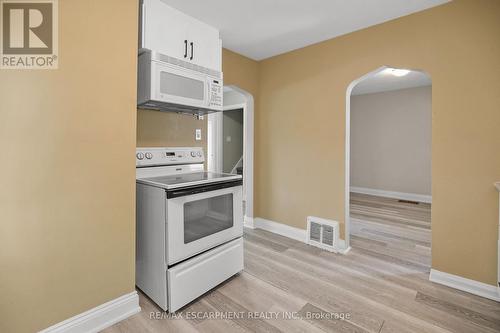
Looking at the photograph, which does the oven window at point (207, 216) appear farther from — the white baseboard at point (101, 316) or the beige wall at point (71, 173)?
the white baseboard at point (101, 316)

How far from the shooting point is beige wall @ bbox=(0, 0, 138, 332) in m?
1.30

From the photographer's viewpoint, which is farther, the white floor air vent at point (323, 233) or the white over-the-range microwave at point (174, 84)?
the white floor air vent at point (323, 233)

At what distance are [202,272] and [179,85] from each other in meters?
1.50

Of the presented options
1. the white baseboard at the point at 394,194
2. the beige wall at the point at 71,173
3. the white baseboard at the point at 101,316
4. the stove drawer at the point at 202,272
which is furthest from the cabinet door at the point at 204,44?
the white baseboard at the point at 394,194

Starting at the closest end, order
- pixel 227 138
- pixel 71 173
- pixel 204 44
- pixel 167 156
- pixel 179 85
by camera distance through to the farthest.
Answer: pixel 71 173 → pixel 179 85 → pixel 204 44 → pixel 167 156 → pixel 227 138

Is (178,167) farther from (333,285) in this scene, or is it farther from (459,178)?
(459,178)

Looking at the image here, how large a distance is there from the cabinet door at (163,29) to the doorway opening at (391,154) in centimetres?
302

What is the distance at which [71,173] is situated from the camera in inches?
57.7

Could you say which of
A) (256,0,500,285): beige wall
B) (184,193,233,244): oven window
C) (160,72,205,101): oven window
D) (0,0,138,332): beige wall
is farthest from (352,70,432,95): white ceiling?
(0,0,138,332): beige wall

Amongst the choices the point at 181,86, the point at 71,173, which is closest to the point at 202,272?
the point at 71,173

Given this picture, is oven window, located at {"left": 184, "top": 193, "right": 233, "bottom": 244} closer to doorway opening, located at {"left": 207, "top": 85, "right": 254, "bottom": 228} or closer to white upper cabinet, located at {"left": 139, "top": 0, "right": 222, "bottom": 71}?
white upper cabinet, located at {"left": 139, "top": 0, "right": 222, "bottom": 71}

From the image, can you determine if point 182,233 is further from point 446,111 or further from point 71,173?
point 446,111

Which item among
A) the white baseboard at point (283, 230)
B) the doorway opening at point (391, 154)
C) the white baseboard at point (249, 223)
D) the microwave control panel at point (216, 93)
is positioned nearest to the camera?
the microwave control panel at point (216, 93)

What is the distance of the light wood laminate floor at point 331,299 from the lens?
163cm
